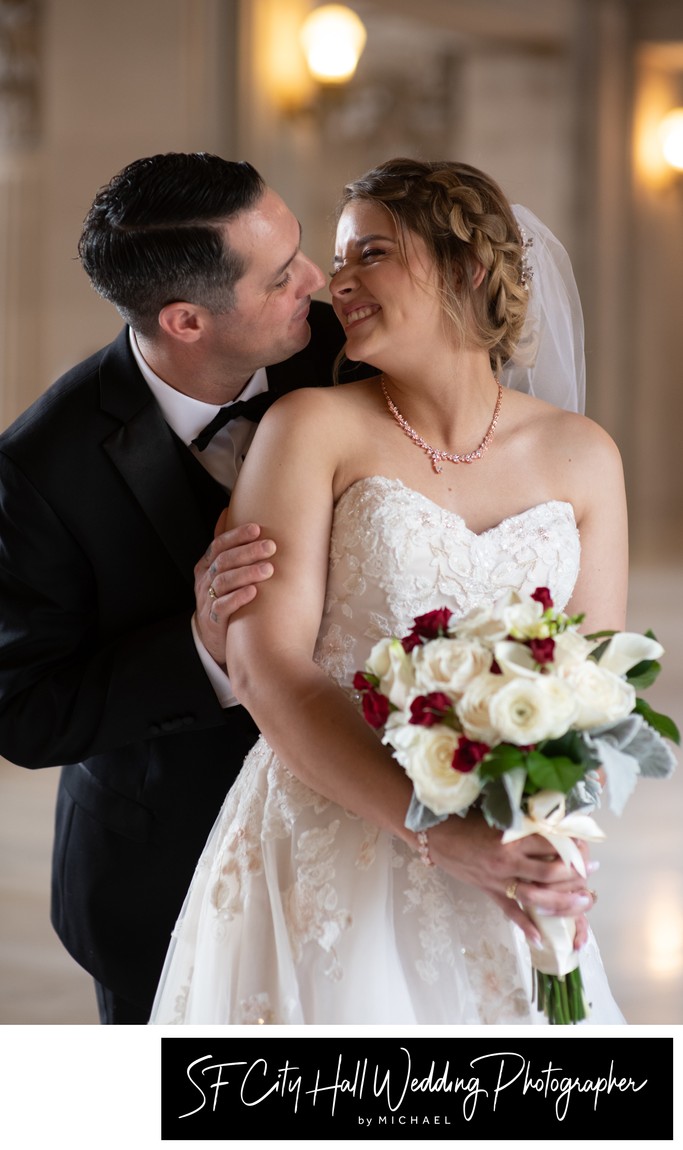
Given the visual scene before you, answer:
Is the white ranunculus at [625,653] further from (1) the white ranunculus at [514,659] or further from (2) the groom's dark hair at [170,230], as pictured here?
(2) the groom's dark hair at [170,230]

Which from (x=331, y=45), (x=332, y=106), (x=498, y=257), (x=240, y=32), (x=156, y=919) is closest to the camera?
(x=498, y=257)

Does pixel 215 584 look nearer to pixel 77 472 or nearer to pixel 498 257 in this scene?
pixel 77 472

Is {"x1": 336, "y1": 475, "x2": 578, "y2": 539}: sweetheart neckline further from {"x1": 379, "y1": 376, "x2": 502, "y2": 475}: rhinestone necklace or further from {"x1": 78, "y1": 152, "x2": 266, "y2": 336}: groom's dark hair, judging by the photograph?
{"x1": 78, "y1": 152, "x2": 266, "y2": 336}: groom's dark hair

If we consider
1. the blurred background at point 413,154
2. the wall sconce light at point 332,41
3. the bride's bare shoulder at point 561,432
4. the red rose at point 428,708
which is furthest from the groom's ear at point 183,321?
the wall sconce light at point 332,41

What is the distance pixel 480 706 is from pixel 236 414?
3.71ft

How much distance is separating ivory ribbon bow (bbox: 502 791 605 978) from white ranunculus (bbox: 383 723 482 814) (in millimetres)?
79

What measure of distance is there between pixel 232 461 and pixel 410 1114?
1.32 metres

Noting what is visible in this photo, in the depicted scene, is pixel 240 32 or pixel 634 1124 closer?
pixel 634 1124

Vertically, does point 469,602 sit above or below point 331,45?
below

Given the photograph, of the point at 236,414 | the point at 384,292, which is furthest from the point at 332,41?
the point at 384,292

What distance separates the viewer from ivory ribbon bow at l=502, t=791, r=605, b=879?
165 cm

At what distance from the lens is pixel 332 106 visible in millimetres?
10680

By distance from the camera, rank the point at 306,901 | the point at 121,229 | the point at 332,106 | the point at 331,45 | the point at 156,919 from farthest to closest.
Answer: the point at 332,106 → the point at 331,45 → the point at 156,919 → the point at 121,229 → the point at 306,901

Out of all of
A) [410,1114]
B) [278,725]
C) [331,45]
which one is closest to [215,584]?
[278,725]
